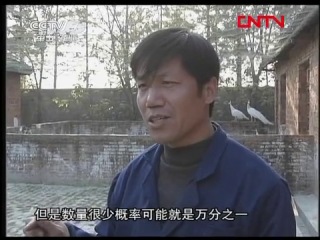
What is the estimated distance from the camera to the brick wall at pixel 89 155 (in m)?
2.42

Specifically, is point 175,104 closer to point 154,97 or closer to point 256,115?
point 154,97

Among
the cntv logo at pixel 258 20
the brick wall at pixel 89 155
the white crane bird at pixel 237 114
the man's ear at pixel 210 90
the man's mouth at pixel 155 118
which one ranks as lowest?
the brick wall at pixel 89 155

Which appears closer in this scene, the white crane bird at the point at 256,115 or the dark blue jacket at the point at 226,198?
the dark blue jacket at the point at 226,198

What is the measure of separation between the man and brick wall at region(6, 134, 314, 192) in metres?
1.41

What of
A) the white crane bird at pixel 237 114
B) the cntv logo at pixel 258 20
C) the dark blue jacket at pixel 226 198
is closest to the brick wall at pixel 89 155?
the white crane bird at pixel 237 114

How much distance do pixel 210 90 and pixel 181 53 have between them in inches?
4.0

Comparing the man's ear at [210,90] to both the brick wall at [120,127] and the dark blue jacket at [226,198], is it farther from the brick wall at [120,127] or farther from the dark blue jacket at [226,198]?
the brick wall at [120,127]

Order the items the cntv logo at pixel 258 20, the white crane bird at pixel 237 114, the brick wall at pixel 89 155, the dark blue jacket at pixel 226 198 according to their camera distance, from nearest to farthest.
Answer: the dark blue jacket at pixel 226 198 → the cntv logo at pixel 258 20 → the white crane bird at pixel 237 114 → the brick wall at pixel 89 155

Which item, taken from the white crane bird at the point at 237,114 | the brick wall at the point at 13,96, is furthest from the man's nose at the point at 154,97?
the white crane bird at the point at 237,114

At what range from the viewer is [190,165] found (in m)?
0.85

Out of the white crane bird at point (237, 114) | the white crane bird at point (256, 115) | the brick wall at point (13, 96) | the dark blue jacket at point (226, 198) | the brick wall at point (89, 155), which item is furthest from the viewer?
the brick wall at point (89, 155)

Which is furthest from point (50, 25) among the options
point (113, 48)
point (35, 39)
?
point (113, 48)

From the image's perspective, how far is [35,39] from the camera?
138 cm

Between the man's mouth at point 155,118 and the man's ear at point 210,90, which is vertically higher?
the man's ear at point 210,90
